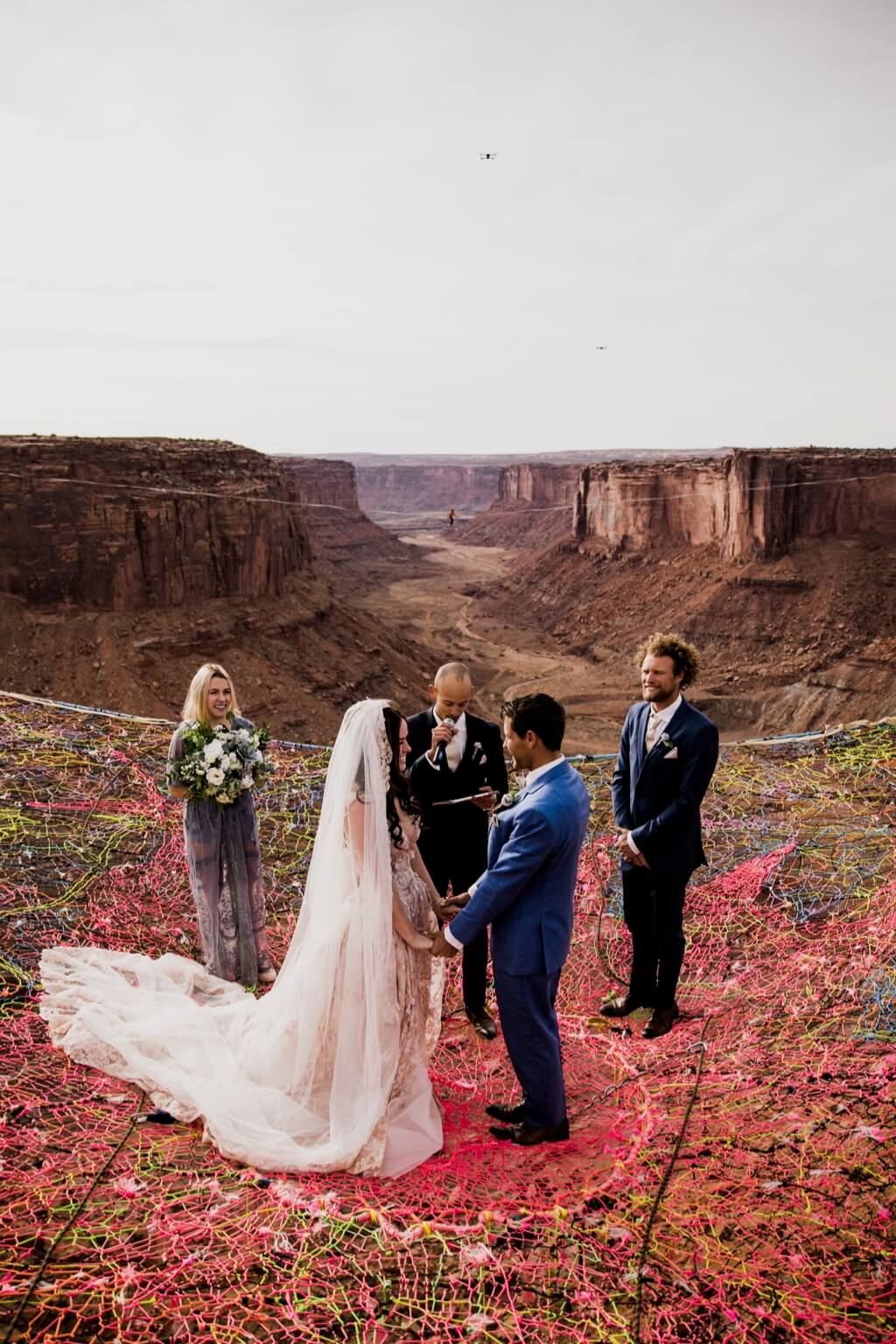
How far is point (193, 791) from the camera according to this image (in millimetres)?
5754

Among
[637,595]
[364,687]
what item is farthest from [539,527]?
[364,687]

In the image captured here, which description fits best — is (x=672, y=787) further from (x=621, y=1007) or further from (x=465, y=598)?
(x=465, y=598)

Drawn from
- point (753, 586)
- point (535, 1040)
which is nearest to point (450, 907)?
point (535, 1040)

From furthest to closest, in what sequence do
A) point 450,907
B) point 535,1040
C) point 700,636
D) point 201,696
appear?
point 700,636 < point 201,696 < point 450,907 < point 535,1040

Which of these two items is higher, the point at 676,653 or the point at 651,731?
the point at 676,653

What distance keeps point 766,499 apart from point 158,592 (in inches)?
942

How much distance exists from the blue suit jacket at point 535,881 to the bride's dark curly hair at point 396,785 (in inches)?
18.9

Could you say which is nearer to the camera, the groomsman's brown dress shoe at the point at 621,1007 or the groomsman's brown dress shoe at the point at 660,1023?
the groomsman's brown dress shoe at the point at 660,1023

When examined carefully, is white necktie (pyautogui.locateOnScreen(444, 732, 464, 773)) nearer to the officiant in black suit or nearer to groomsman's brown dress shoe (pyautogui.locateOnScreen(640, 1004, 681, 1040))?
the officiant in black suit

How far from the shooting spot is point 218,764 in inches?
223

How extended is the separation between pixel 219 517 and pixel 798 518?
75.7 ft

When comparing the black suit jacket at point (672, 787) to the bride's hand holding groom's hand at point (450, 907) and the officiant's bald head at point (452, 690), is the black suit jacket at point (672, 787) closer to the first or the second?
the officiant's bald head at point (452, 690)

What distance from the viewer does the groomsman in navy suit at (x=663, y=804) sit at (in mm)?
5035

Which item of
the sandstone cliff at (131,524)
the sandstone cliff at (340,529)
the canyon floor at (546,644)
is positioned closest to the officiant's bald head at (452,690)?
the canyon floor at (546,644)
